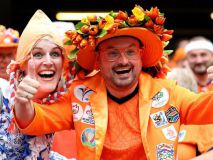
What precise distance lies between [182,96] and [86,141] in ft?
2.25

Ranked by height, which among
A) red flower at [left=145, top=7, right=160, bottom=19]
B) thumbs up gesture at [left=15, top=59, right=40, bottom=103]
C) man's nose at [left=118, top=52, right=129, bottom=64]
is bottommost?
thumbs up gesture at [left=15, top=59, right=40, bottom=103]

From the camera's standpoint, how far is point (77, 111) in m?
4.46

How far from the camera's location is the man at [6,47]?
6227 mm

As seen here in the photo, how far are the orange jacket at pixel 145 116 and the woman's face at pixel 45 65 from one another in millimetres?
169

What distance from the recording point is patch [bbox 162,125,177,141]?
4359 millimetres

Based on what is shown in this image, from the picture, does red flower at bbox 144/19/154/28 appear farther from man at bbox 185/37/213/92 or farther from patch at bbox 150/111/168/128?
man at bbox 185/37/213/92

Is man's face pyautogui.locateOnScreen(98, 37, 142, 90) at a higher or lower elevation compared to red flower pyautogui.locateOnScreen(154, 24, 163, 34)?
lower

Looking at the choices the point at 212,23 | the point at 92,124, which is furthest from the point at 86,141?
the point at 212,23

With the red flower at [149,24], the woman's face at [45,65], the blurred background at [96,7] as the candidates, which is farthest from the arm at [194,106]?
the blurred background at [96,7]

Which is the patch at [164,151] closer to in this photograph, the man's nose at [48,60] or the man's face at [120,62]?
the man's face at [120,62]

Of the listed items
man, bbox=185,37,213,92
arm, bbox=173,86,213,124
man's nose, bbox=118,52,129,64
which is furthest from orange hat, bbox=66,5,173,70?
man, bbox=185,37,213,92

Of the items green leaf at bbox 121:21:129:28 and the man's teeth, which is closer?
green leaf at bbox 121:21:129:28

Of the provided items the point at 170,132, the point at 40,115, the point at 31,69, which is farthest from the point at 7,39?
the point at 170,132

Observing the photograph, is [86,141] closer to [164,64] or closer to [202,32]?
[164,64]
